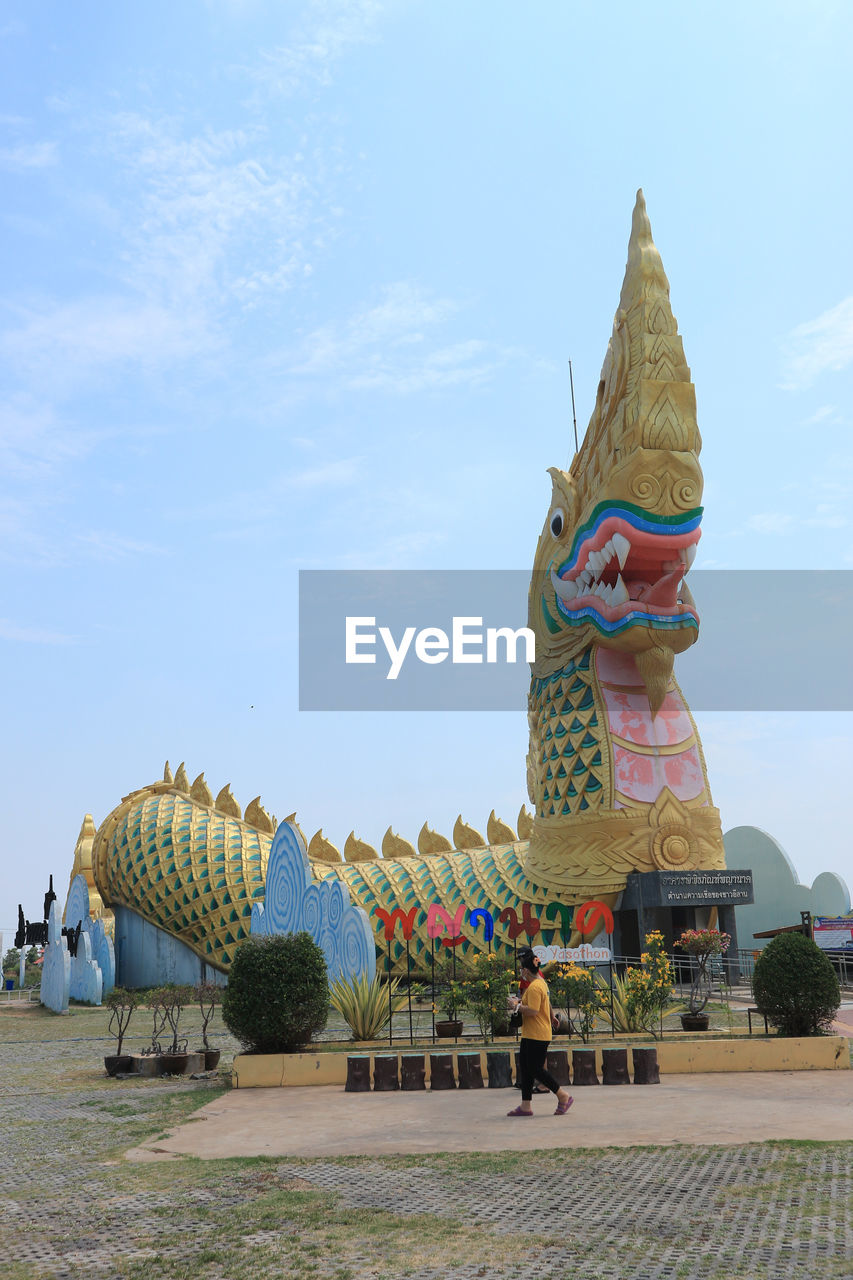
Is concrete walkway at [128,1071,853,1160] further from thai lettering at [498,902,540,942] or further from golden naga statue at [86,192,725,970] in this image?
thai lettering at [498,902,540,942]

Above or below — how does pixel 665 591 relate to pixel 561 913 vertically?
above

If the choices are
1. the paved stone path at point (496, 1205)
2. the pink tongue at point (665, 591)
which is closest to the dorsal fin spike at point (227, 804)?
the pink tongue at point (665, 591)

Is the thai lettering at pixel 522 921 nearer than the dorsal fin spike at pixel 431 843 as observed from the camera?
Yes

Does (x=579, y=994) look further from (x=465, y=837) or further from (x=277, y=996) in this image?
(x=465, y=837)

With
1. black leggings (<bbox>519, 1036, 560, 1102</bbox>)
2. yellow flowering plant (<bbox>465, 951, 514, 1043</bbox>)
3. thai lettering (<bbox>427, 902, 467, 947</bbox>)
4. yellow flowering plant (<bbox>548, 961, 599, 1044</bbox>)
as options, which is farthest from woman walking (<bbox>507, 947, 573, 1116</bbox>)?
thai lettering (<bbox>427, 902, 467, 947</bbox>)

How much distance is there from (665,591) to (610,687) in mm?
2598

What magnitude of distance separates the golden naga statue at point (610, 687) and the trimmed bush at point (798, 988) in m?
8.98

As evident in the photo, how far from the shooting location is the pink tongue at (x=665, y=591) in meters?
22.4

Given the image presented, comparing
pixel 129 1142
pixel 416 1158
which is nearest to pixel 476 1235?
pixel 416 1158

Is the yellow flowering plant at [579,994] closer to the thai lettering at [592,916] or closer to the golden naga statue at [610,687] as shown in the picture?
the golden naga statue at [610,687]

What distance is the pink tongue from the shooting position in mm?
22391

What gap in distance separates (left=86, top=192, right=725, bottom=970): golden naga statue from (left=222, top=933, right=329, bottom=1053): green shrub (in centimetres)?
836

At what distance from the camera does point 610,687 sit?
939 inches

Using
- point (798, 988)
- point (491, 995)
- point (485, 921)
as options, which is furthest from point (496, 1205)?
point (485, 921)
